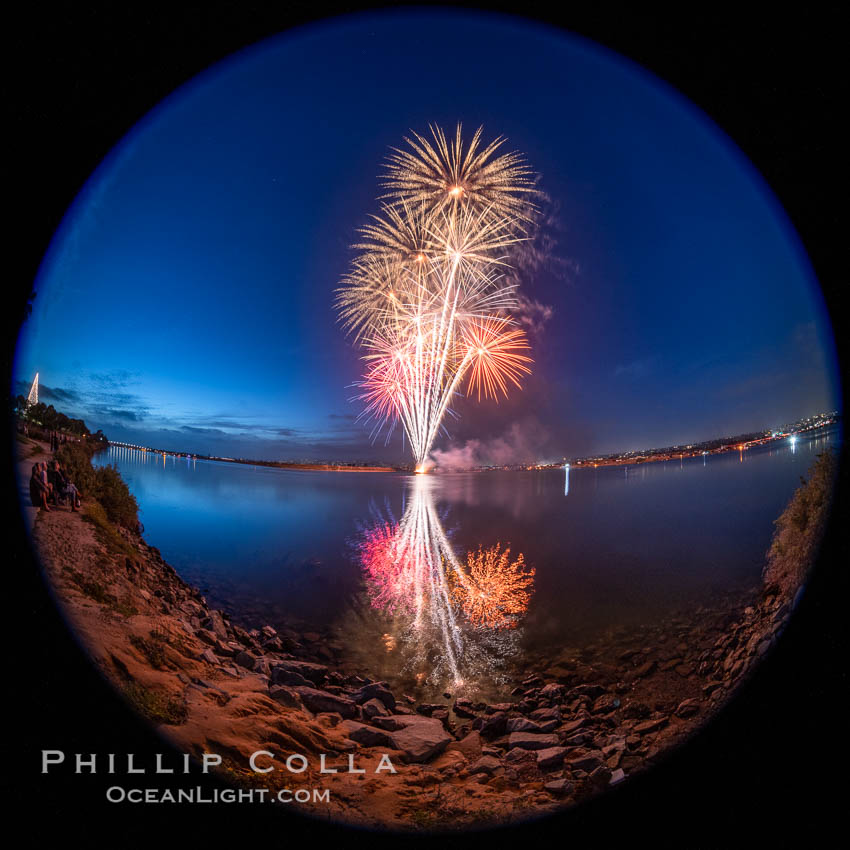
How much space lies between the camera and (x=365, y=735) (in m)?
2.37

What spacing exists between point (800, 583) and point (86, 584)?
6.83 m

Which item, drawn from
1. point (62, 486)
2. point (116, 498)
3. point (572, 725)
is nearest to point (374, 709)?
point (572, 725)

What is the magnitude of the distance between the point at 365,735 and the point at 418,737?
42cm

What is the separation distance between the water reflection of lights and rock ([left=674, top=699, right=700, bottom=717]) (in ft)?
4.37

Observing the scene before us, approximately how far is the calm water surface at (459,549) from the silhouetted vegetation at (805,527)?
8 centimetres

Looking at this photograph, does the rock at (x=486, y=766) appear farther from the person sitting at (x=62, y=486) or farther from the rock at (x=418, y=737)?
the person sitting at (x=62, y=486)

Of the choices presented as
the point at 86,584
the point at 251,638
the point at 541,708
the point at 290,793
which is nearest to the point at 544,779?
the point at 541,708

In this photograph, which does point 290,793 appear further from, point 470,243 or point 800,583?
point 470,243

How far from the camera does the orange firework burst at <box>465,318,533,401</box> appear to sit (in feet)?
11.1

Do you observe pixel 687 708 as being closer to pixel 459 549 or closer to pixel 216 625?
pixel 459 549

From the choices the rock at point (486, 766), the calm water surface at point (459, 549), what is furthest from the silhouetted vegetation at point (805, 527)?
the rock at point (486, 766)

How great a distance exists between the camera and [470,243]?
395cm

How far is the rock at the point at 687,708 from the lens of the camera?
2508 mm

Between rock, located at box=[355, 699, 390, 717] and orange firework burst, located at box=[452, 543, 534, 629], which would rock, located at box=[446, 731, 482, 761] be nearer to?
rock, located at box=[355, 699, 390, 717]
